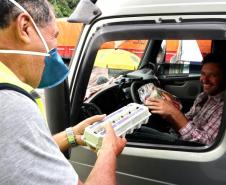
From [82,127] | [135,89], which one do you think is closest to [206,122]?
[135,89]

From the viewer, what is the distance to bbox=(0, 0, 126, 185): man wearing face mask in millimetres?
1139

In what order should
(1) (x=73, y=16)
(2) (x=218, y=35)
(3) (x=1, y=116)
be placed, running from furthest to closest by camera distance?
(1) (x=73, y=16) → (2) (x=218, y=35) → (3) (x=1, y=116)

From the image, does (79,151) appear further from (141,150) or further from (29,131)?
(29,131)

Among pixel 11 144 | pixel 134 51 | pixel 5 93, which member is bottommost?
pixel 134 51

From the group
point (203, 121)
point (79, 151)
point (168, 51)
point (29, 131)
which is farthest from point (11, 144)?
point (168, 51)

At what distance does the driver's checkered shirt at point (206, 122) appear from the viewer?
237 centimetres

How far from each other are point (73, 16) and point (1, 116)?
1.21 meters

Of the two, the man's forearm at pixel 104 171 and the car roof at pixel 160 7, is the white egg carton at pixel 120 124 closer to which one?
the man's forearm at pixel 104 171

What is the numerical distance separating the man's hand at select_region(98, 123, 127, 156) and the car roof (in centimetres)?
67

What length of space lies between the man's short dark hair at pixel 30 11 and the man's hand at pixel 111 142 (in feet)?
1.67

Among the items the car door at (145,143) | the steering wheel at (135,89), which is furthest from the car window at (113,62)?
the car door at (145,143)

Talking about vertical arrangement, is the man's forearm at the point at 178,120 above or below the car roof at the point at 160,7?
below

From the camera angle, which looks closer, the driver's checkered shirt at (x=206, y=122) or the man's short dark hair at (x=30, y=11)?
the man's short dark hair at (x=30, y=11)

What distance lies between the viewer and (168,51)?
4.86m
